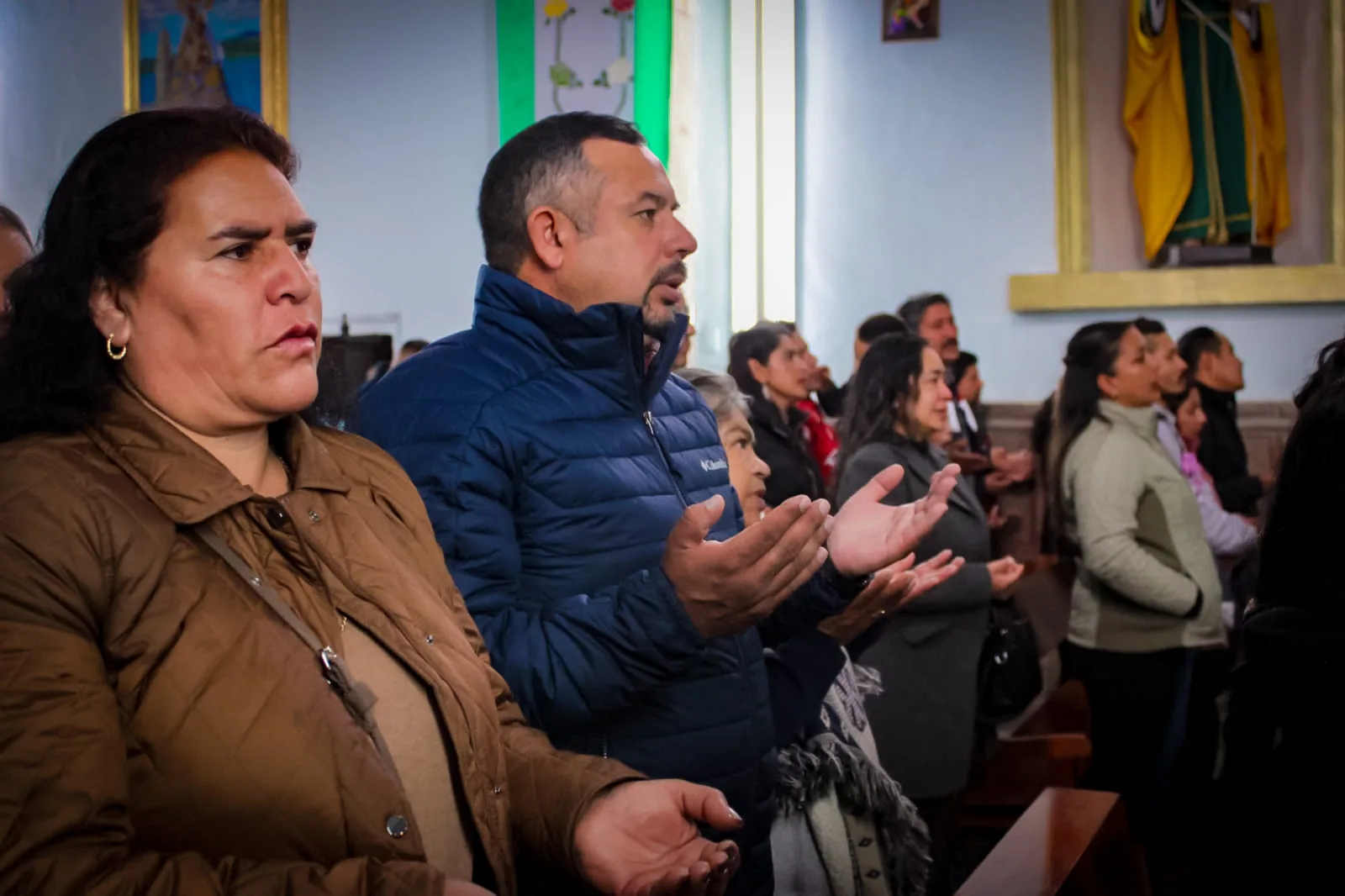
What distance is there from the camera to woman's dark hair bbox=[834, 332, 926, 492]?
3.35 metres

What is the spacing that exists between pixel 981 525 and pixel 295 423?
2.29m

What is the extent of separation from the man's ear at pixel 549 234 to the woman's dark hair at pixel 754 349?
1930 mm

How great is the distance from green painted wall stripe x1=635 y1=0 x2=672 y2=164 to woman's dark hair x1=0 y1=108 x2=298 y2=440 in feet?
10.2

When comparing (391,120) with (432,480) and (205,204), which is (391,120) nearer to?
(432,480)

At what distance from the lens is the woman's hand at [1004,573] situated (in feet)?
9.82

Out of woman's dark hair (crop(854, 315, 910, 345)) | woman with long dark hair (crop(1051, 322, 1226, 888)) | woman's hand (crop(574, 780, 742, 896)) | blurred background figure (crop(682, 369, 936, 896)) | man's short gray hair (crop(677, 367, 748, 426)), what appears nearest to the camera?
woman's hand (crop(574, 780, 742, 896))

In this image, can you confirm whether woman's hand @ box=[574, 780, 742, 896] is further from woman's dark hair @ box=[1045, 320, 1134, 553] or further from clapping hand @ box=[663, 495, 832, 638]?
woman's dark hair @ box=[1045, 320, 1134, 553]

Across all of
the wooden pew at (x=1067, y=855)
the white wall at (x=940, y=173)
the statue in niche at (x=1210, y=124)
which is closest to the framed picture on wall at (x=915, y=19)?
the white wall at (x=940, y=173)

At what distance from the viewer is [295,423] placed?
137 centimetres

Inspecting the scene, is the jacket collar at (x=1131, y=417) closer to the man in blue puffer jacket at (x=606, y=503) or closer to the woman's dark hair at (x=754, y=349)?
the woman's dark hair at (x=754, y=349)

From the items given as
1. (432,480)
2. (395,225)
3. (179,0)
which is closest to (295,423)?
(432,480)

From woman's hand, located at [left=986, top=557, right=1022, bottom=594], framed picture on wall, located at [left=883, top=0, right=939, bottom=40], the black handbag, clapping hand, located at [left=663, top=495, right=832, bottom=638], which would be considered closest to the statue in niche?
framed picture on wall, located at [left=883, top=0, right=939, bottom=40]

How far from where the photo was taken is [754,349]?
12.7 ft

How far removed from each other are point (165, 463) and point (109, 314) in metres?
0.16
